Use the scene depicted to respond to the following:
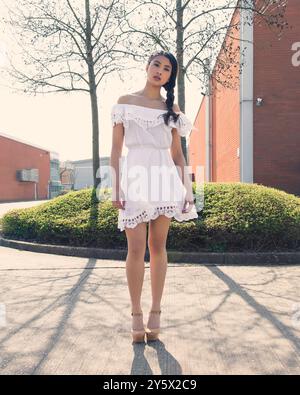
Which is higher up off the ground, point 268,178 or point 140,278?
point 268,178

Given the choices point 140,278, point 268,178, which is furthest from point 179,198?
point 268,178

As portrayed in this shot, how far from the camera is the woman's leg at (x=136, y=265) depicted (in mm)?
2783

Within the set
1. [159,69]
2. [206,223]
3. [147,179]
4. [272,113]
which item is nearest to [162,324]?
[147,179]

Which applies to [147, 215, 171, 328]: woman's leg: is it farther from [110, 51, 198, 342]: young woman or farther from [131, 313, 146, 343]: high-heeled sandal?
[131, 313, 146, 343]: high-heeled sandal

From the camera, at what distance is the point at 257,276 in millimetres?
4848

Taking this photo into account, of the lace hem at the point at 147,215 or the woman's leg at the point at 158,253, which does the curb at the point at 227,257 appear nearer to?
the woman's leg at the point at 158,253

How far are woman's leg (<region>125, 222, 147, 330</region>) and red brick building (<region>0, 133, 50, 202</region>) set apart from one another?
35.9 m

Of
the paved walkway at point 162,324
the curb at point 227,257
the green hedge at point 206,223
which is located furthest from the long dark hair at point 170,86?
the green hedge at point 206,223

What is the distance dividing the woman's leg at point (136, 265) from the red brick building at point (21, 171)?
118 ft

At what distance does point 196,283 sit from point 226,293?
0.52m

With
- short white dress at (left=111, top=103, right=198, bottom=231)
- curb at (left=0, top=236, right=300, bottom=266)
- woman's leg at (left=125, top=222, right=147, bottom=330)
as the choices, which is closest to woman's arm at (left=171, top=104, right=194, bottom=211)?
short white dress at (left=111, top=103, right=198, bottom=231)

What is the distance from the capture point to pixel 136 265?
9.21ft

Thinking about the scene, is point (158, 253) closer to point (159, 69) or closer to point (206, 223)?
point (159, 69)
